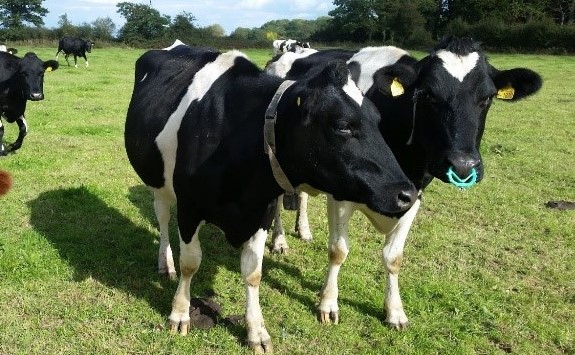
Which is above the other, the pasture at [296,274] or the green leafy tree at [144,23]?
the pasture at [296,274]

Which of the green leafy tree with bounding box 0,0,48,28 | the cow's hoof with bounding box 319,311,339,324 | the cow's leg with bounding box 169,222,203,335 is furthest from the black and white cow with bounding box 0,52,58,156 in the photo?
Result: the green leafy tree with bounding box 0,0,48,28

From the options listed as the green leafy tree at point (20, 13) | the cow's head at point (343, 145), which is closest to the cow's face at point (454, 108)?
the cow's head at point (343, 145)

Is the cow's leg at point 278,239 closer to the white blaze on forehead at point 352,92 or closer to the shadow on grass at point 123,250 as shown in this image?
the shadow on grass at point 123,250

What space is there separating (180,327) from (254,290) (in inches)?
24.9

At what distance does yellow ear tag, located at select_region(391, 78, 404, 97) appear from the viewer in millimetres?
3922

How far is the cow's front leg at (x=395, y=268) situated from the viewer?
4188 millimetres

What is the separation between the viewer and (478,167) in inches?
137

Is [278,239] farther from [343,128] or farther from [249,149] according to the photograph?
[343,128]

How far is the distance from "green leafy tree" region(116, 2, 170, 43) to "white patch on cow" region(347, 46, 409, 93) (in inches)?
2525

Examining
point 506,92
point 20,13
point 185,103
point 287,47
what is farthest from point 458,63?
point 20,13

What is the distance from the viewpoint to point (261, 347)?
3768 millimetres

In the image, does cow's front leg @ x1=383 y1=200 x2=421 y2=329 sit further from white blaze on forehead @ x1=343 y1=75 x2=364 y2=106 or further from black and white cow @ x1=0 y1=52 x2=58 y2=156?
black and white cow @ x1=0 y1=52 x2=58 y2=156

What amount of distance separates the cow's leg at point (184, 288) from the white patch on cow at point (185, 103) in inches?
19.5

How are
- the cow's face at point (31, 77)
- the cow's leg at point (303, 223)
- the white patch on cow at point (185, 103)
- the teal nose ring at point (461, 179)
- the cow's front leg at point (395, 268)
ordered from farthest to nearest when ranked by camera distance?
the cow's face at point (31, 77) → the cow's leg at point (303, 223) → the cow's front leg at point (395, 268) → the white patch on cow at point (185, 103) → the teal nose ring at point (461, 179)
